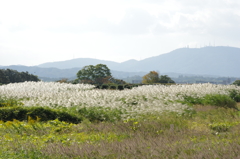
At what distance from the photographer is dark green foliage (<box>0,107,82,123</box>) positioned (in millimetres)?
11664

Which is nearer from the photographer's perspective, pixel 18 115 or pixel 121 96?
pixel 18 115

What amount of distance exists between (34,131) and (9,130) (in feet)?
2.66

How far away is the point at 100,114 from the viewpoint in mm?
12000

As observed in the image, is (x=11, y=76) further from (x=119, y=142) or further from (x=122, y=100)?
(x=119, y=142)

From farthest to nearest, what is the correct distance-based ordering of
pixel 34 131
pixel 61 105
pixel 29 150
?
pixel 61 105 < pixel 34 131 < pixel 29 150

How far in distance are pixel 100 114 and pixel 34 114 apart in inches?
106

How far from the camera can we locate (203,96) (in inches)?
727

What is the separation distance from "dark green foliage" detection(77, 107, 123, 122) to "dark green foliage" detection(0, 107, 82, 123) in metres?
0.54

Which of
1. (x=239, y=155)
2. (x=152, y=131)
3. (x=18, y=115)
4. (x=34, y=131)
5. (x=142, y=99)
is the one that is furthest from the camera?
(x=142, y=99)

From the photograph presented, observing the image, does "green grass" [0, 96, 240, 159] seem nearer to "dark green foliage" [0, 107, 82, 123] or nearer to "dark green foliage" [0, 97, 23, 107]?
"dark green foliage" [0, 107, 82, 123]

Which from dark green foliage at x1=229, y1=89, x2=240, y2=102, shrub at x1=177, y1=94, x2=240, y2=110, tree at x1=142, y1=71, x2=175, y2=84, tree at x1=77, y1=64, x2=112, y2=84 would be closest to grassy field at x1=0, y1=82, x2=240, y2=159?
shrub at x1=177, y1=94, x2=240, y2=110

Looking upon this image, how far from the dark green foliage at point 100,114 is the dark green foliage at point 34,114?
1.78 ft

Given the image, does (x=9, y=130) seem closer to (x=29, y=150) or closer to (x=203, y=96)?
(x=29, y=150)

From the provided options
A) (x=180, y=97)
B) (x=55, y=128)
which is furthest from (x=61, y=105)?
(x=180, y=97)
